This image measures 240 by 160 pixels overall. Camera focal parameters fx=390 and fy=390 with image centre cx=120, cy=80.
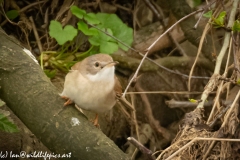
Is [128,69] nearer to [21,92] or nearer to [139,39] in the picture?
[139,39]

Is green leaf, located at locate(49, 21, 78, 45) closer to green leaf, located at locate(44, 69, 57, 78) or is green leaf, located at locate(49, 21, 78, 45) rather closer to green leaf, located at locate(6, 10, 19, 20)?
green leaf, located at locate(44, 69, 57, 78)

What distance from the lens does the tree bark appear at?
184cm

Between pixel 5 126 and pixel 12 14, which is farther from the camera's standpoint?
pixel 12 14

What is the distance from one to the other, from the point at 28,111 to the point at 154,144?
5.07 ft

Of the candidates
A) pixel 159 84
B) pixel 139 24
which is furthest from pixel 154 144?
pixel 139 24

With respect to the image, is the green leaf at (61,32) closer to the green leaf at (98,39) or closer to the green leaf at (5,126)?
the green leaf at (98,39)

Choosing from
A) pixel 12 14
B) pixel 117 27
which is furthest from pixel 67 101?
pixel 12 14

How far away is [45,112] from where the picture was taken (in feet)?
6.41

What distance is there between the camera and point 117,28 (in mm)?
2988

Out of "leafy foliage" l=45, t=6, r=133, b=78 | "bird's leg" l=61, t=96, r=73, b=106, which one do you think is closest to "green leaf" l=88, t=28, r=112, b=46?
"leafy foliage" l=45, t=6, r=133, b=78

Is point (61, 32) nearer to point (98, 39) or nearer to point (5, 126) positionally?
point (98, 39)

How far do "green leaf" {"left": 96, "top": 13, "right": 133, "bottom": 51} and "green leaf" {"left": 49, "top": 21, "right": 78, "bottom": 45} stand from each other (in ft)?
1.04

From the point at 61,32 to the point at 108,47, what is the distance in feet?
1.16

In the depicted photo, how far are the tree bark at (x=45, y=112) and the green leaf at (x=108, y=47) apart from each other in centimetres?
74
